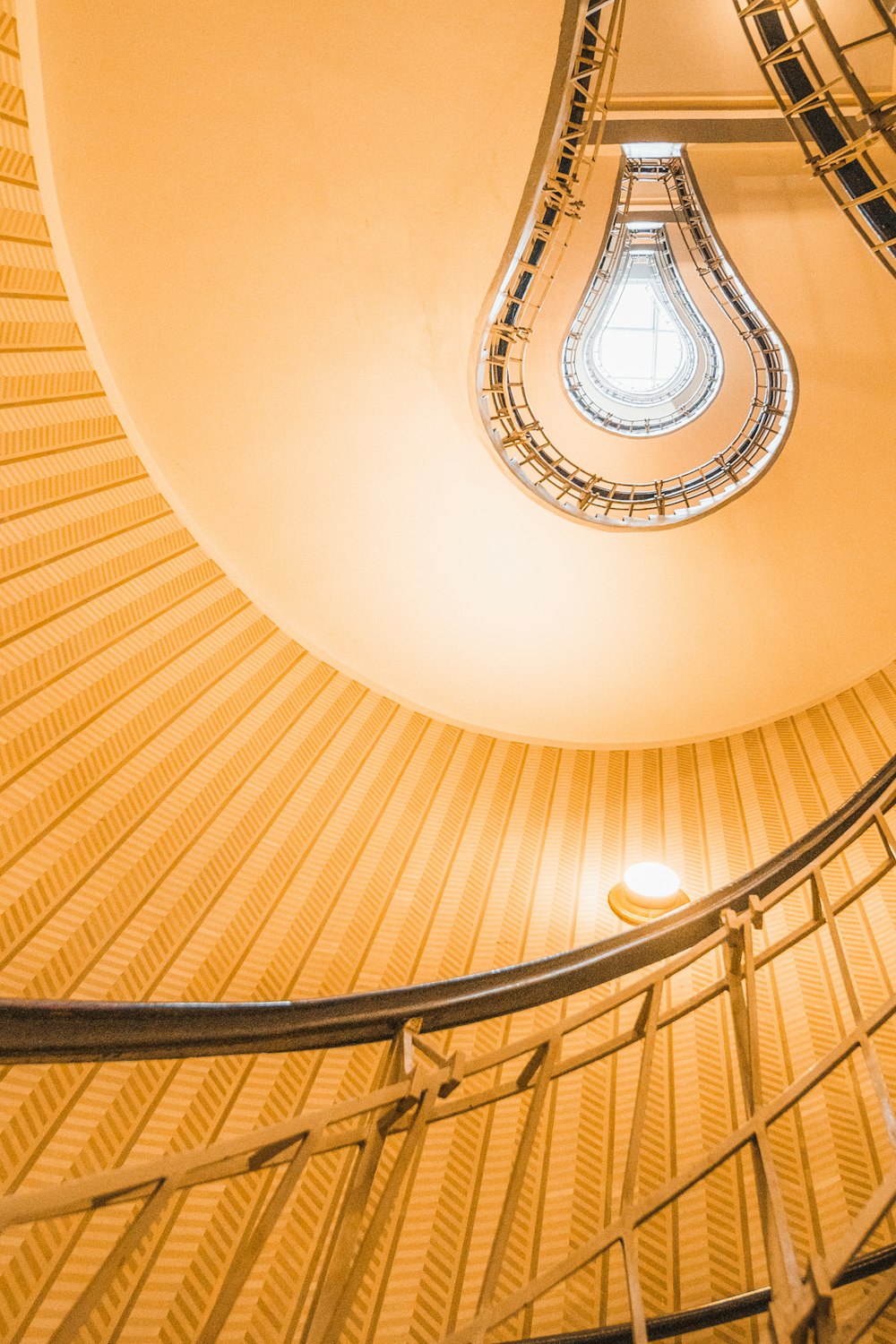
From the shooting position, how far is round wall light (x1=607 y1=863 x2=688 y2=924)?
4.18m

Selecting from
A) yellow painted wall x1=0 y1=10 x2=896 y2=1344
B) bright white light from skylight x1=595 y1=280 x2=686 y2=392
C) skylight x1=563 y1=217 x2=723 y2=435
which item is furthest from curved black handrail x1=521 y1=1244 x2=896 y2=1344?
bright white light from skylight x1=595 y1=280 x2=686 y2=392

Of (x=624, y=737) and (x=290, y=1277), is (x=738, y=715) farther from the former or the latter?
(x=290, y=1277)

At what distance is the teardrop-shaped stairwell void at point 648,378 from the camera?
16.5 ft

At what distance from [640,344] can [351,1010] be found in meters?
9.13

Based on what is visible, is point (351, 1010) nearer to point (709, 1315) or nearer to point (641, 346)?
point (709, 1315)

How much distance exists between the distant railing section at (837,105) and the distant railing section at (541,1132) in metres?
2.42

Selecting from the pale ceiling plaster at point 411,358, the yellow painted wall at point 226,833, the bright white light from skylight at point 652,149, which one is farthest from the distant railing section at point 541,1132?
the bright white light from skylight at point 652,149

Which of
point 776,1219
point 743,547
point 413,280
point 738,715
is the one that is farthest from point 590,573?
point 776,1219

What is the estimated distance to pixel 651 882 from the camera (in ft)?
13.9

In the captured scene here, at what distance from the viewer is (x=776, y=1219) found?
162 cm

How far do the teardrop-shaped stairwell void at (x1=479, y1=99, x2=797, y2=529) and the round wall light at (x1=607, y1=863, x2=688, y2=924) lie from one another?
2.29 meters

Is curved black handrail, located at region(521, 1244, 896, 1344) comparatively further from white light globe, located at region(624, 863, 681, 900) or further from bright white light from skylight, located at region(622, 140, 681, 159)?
bright white light from skylight, located at region(622, 140, 681, 159)

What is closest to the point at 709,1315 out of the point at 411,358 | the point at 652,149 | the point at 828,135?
the point at 828,135

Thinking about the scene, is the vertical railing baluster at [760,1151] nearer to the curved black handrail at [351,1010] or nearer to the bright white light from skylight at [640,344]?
the curved black handrail at [351,1010]
